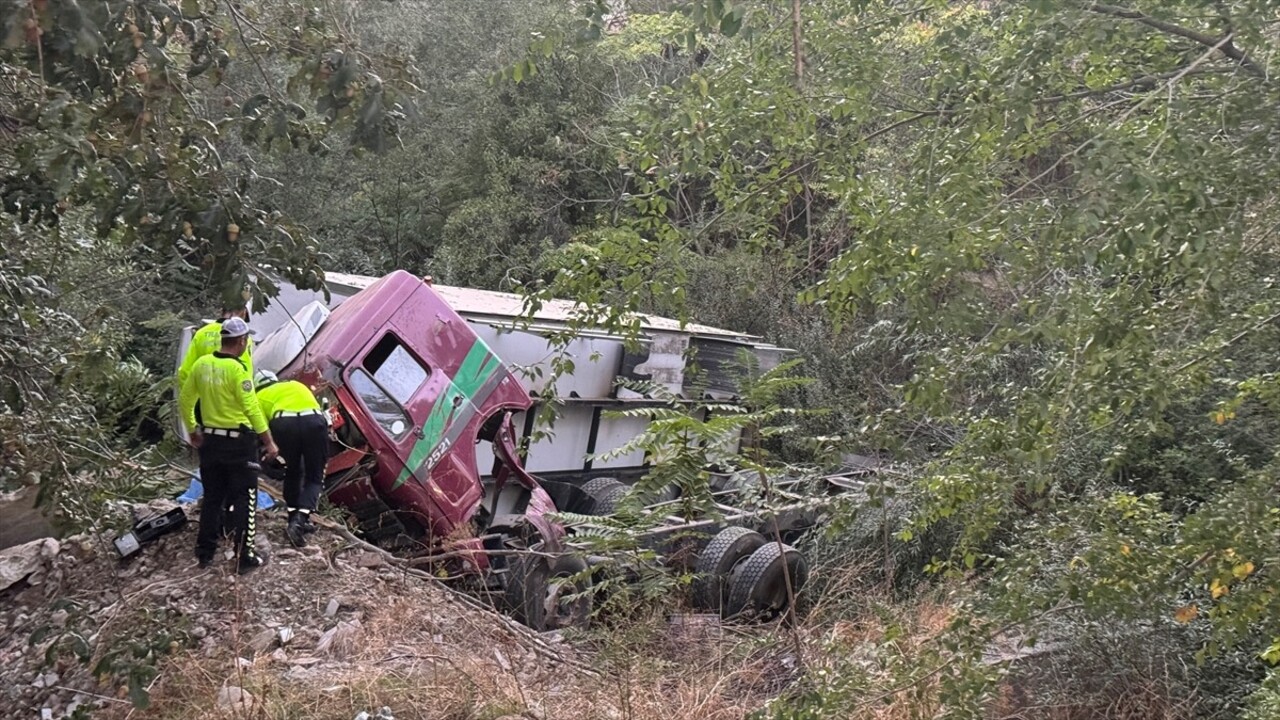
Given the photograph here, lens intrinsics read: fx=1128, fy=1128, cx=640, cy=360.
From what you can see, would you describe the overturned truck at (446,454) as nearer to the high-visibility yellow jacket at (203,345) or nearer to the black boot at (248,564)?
the high-visibility yellow jacket at (203,345)

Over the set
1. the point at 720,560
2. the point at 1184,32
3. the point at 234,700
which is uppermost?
the point at 1184,32

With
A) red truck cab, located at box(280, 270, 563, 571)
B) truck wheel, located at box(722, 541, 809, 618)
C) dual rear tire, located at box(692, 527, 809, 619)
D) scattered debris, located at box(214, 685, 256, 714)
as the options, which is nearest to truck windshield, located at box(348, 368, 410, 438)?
red truck cab, located at box(280, 270, 563, 571)

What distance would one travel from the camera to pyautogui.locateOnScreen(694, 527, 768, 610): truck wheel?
330 inches

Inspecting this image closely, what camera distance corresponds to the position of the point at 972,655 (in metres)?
3.78

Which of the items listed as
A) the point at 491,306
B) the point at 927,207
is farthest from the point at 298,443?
the point at 927,207

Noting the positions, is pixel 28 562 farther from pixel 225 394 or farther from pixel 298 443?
pixel 298 443

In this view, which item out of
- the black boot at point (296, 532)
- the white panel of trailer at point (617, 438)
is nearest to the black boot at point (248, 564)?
the black boot at point (296, 532)

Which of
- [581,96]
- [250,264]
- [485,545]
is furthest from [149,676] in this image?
[581,96]

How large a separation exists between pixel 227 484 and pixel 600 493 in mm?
3319

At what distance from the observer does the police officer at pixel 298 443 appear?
6.83m

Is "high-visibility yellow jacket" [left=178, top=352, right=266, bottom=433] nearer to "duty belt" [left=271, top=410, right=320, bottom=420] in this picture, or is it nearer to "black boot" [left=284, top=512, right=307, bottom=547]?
"duty belt" [left=271, top=410, right=320, bottom=420]

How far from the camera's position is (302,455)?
22.6 feet

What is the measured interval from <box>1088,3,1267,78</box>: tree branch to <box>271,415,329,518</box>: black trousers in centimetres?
494

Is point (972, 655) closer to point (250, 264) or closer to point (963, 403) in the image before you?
point (250, 264)
